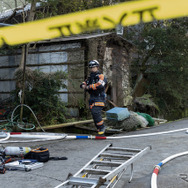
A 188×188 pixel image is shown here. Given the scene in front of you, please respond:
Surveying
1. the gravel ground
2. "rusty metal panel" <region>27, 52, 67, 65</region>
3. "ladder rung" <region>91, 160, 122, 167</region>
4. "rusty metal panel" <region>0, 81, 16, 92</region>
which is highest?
"rusty metal panel" <region>27, 52, 67, 65</region>

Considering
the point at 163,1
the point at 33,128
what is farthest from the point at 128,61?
the point at 163,1

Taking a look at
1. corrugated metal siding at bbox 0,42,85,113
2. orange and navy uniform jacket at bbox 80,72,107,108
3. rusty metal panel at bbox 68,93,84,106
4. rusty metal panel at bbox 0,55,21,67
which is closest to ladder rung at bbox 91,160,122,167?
orange and navy uniform jacket at bbox 80,72,107,108

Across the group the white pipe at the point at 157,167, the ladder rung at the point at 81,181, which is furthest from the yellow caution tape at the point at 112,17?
the white pipe at the point at 157,167

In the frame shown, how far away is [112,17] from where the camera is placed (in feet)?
8.71

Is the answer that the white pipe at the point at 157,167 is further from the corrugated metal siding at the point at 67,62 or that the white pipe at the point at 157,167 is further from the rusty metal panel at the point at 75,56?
the rusty metal panel at the point at 75,56

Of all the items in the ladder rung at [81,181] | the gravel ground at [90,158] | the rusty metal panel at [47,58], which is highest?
the rusty metal panel at [47,58]

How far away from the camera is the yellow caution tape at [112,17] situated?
2208 millimetres

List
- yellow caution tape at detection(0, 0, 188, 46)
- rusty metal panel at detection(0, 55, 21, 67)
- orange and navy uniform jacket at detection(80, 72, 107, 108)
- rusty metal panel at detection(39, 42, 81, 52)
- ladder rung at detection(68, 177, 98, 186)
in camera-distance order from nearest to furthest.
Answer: yellow caution tape at detection(0, 0, 188, 46)
ladder rung at detection(68, 177, 98, 186)
orange and navy uniform jacket at detection(80, 72, 107, 108)
rusty metal panel at detection(39, 42, 81, 52)
rusty metal panel at detection(0, 55, 21, 67)

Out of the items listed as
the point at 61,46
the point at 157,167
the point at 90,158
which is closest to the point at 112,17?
the point at 157,167

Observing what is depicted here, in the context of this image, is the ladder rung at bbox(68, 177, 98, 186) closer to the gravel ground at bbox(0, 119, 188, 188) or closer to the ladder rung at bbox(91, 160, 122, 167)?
the ladder rung at bbox(91, 160, 122, 167)

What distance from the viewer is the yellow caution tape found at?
221cm

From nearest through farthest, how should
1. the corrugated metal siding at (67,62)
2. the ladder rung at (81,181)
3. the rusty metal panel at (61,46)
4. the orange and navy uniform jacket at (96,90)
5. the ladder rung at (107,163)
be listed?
the ladder rung at (81,181) < the ladder rung at (107,163) < the orange and navy uniform jacket at (96,90) < the corrugated metal siding at (67,62) < the rusty metal panel at (61,46)

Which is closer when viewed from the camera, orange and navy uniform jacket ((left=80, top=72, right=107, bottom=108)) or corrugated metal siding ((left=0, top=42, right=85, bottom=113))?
orange and navy uniform jacket ((left=80, top=72, right=107, bottom=108))

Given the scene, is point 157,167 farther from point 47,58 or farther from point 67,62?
point 47,58
